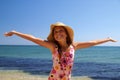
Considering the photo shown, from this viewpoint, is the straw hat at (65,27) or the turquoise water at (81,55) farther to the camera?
the turquoise water at (81,55)

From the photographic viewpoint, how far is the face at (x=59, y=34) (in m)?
4.02

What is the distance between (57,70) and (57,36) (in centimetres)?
46

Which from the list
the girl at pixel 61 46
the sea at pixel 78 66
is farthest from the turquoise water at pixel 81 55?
the girl at pixel 61 46

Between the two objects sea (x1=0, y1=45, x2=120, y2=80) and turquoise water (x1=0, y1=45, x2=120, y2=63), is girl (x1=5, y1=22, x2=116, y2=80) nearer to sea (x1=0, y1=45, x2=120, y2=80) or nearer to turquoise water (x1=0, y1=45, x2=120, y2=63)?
sea (x1=0, y1=45, x2=120, y2=80)

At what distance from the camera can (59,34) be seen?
13.2 feet

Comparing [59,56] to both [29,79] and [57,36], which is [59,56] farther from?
[29,79]

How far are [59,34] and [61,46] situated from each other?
7.6 inches

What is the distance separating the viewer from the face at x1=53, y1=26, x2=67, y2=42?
4.02m

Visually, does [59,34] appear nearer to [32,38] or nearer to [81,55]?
[32,38]

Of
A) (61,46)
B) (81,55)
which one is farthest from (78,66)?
(81,55)

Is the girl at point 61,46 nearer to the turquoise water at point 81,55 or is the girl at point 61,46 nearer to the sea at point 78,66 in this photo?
the sea at point 78,66

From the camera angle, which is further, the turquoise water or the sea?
the turquoise water

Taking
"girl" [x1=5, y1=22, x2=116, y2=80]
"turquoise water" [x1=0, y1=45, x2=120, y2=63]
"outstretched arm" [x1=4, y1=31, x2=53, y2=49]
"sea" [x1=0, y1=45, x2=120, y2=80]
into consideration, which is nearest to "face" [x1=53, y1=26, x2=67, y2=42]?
"girl" [x1=5, y1=22, x2=116, y2=80]

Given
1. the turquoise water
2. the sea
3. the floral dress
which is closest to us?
the floral dress
